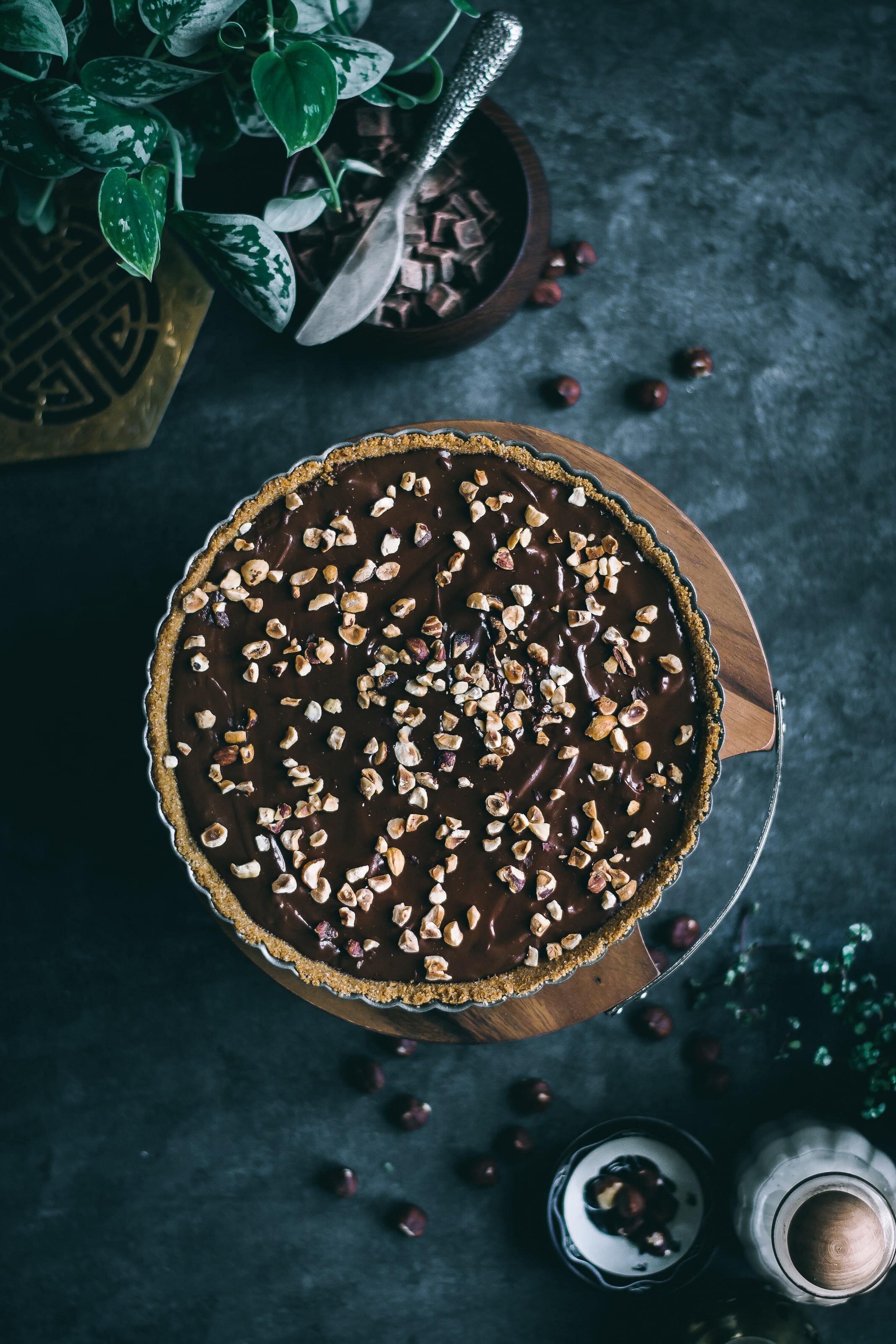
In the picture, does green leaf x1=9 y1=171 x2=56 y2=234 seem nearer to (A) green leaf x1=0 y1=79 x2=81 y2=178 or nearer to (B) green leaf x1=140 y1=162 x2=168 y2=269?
(A) green leaf x1=0 y1=79 x2=81 y2=178

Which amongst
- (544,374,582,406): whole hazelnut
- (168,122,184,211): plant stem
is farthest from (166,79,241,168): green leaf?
(544,374,582,406): whole hazelnut

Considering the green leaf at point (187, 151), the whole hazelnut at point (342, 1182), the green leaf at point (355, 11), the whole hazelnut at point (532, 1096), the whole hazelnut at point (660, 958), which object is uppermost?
the green leaf at point (355, 11)

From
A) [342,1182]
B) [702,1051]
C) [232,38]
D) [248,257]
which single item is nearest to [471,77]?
[232,38]

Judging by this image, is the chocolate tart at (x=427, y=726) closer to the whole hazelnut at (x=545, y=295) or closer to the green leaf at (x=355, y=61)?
the green leaf at (x=355, y=61)

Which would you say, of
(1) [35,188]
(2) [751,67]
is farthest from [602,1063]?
(2) [751,67]

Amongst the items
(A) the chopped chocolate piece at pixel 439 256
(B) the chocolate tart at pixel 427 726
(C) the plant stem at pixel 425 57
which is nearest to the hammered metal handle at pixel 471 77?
(C) the plant stem at pixel 425 57

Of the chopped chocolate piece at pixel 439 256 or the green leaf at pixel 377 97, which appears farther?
the chopped chocolate piece at pixel 439 256

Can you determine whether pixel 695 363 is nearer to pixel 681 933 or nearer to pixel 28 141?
pixel 681 933
